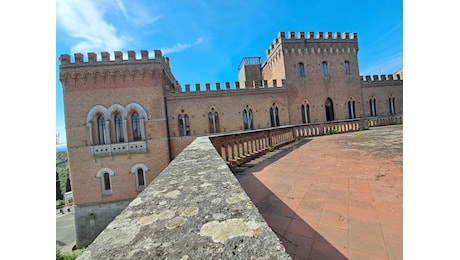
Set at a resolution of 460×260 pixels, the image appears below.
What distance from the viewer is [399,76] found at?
17.9m

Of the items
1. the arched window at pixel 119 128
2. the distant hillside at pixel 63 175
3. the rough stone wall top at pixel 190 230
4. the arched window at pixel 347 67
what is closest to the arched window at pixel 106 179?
the arched window at pixel 119 128

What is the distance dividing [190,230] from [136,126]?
47.9 ft

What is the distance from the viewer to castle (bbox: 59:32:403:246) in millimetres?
12781

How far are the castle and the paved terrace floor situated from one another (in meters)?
11.1

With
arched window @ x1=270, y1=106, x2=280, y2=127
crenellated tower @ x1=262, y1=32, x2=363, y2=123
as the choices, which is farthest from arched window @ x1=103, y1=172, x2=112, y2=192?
crenellated tower @ x1=262, y1=32, x2=363, y2=123

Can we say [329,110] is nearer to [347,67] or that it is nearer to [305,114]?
[305,114]

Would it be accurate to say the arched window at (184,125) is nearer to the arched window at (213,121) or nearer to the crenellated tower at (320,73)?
the arched window at (213,121)

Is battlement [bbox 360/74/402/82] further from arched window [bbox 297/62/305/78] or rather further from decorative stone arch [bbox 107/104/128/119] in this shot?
decorative stone arch [bbox 107/104/128/119]

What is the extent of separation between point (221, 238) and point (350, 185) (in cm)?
294

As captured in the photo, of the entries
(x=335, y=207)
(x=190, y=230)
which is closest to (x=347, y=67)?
(x=335, y=207)

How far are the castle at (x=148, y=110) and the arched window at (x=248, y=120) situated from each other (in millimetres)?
84

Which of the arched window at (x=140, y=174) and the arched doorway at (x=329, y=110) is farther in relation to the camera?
the arched doorway at (x=329, y=110)

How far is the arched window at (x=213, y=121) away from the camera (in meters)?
14.7

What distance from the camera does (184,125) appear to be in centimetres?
1441
